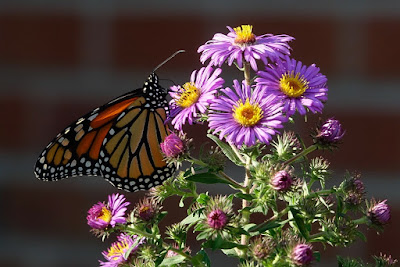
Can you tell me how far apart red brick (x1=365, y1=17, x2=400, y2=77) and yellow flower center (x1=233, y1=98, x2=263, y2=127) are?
2.80 feet

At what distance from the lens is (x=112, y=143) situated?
1.03 metres

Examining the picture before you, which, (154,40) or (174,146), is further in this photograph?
(154,40)

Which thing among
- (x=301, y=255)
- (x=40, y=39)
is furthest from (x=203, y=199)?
(x=40, y=39)

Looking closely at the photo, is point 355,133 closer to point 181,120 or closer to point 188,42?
point 188,42

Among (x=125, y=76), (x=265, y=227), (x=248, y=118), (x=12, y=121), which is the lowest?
(x=12, y=121)

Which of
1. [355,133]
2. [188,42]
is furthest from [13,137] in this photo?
[355,133]

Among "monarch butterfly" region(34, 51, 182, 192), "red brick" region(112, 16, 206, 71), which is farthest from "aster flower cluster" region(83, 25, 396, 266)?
"red brick" region(112, 16, 206, 71)

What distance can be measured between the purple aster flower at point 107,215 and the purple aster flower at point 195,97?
108mm

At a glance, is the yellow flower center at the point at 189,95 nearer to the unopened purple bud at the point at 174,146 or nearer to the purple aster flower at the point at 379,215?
the unopened purple bud at the point at 174,146

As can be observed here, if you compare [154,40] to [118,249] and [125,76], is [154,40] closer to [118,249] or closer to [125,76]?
[125,76]

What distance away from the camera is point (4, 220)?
1.76m

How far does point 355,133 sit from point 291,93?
2.77 ft

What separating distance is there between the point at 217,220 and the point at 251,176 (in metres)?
0.07

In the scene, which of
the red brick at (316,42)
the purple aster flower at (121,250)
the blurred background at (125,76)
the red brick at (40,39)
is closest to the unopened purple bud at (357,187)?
the purple aster flower at (121,250)
